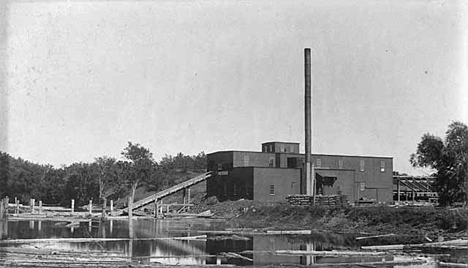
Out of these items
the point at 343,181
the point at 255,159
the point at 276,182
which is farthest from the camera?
the point at 255,159

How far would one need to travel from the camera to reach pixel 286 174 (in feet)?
240

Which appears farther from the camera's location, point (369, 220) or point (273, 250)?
point (369, 220)

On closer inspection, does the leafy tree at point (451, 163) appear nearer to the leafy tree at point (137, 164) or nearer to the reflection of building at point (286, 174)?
the reflection of building at point (286, 174)

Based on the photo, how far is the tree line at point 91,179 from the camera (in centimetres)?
8850

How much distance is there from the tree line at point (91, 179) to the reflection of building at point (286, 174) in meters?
12.6

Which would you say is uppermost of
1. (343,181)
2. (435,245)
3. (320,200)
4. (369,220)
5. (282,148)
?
(282,148)

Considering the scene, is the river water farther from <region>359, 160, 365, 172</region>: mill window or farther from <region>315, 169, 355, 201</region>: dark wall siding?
<region>359, 160, 365, 172</region>: mill window

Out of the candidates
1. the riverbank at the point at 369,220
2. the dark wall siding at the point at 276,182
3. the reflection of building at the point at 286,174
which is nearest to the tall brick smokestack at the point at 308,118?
the reflection of building at the point at 286,174

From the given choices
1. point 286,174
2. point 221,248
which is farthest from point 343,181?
point 221,248

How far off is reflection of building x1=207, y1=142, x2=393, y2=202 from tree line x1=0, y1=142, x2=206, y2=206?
1257 centimetres

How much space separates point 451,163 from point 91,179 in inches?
2174

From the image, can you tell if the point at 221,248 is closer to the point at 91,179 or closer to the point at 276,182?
the point at 276,182

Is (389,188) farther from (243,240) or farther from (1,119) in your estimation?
(1,119)

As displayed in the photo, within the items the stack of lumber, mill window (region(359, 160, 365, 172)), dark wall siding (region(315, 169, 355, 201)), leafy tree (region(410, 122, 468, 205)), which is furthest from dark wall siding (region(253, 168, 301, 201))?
leafy tree (region(410, 122, 468, 205))
